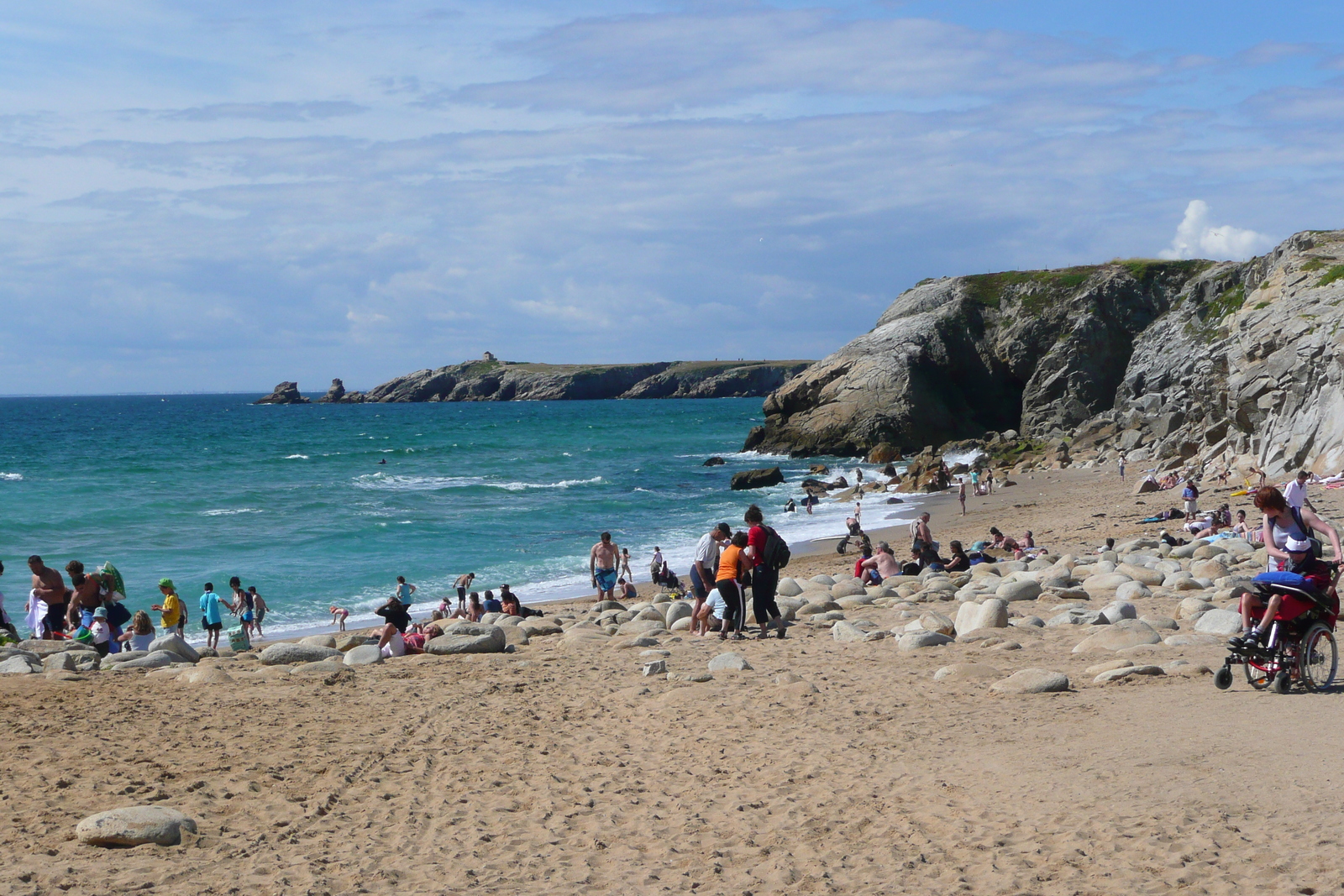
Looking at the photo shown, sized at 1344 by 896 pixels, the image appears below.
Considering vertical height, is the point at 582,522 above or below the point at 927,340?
below

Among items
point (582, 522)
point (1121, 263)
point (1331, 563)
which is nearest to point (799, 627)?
point (1331, 563)

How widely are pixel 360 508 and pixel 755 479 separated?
16.0 m

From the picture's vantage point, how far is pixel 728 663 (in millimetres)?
10258

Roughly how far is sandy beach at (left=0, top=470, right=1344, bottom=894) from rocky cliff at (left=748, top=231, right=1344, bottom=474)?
30.9 metres

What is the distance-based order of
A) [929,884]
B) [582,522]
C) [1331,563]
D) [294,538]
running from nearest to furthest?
[929,884] → [1331,563] → [294,538] → [582,522]

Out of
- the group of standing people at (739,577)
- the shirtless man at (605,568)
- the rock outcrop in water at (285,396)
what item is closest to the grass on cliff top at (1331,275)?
the shirtless man at (605,568)

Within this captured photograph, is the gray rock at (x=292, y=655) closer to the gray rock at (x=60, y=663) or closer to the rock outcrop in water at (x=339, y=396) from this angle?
the gray rock at (x=60, y=663)

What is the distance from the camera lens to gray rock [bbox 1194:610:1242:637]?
1018cm

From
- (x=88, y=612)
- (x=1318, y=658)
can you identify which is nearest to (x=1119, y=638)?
(x=1318, y=658)

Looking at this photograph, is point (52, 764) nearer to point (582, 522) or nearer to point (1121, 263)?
point (582, 522)

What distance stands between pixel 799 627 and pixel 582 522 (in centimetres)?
2239

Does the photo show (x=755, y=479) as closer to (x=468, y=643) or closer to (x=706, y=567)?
(x=706, y=567)

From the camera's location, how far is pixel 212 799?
694 centimetres

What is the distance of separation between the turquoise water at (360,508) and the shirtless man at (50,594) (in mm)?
5977
